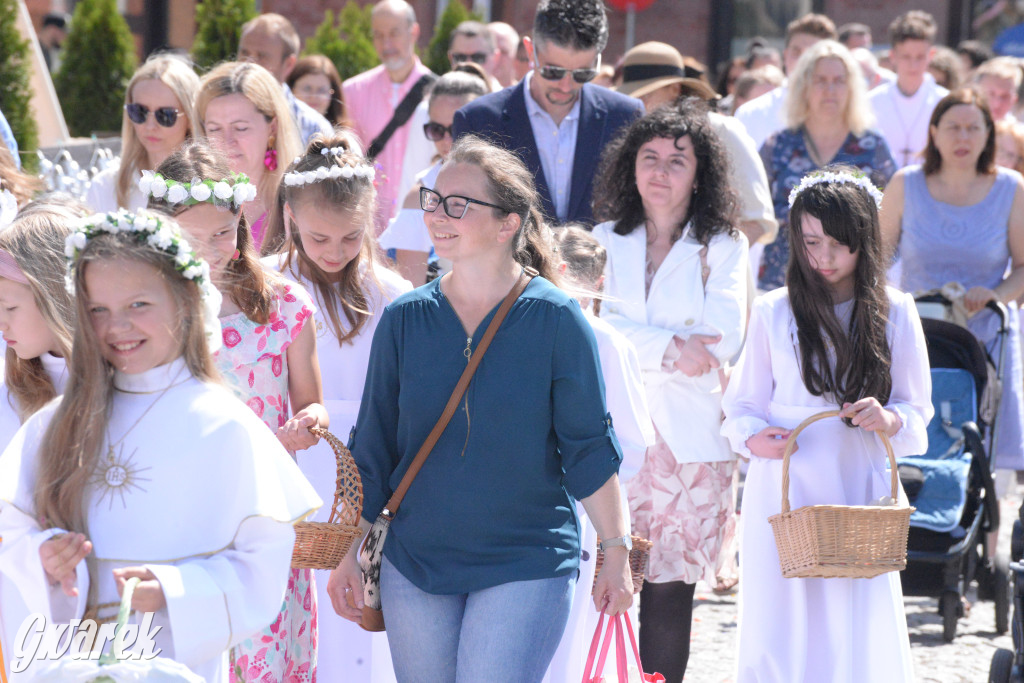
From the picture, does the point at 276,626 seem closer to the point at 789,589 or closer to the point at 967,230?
the point at 789,589

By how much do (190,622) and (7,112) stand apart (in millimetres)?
7725

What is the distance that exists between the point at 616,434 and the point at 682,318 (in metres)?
1.14

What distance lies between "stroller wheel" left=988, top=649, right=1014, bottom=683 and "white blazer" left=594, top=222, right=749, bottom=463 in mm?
1177

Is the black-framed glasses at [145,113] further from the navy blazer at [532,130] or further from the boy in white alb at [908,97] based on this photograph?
the boy in white alb at [908,97]

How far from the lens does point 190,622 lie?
8.34 feet

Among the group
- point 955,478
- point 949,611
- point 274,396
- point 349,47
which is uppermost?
point 349,47

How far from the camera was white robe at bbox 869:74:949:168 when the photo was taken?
9.80 m

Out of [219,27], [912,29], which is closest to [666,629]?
[912,29]

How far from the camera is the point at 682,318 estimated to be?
496 cm

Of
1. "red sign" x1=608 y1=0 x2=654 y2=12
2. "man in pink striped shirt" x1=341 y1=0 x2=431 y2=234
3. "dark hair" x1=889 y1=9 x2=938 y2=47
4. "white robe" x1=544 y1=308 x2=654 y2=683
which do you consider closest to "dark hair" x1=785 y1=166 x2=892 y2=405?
"white robe" x1=544 y1=308 x2=654 y2=683

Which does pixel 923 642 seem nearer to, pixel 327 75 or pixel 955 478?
pixel 955 478

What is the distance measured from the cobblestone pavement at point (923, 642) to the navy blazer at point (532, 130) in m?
1.95

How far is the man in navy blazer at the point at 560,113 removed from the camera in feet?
18.1

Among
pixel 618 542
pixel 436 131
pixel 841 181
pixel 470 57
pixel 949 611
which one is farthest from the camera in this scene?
pixel 470 57
